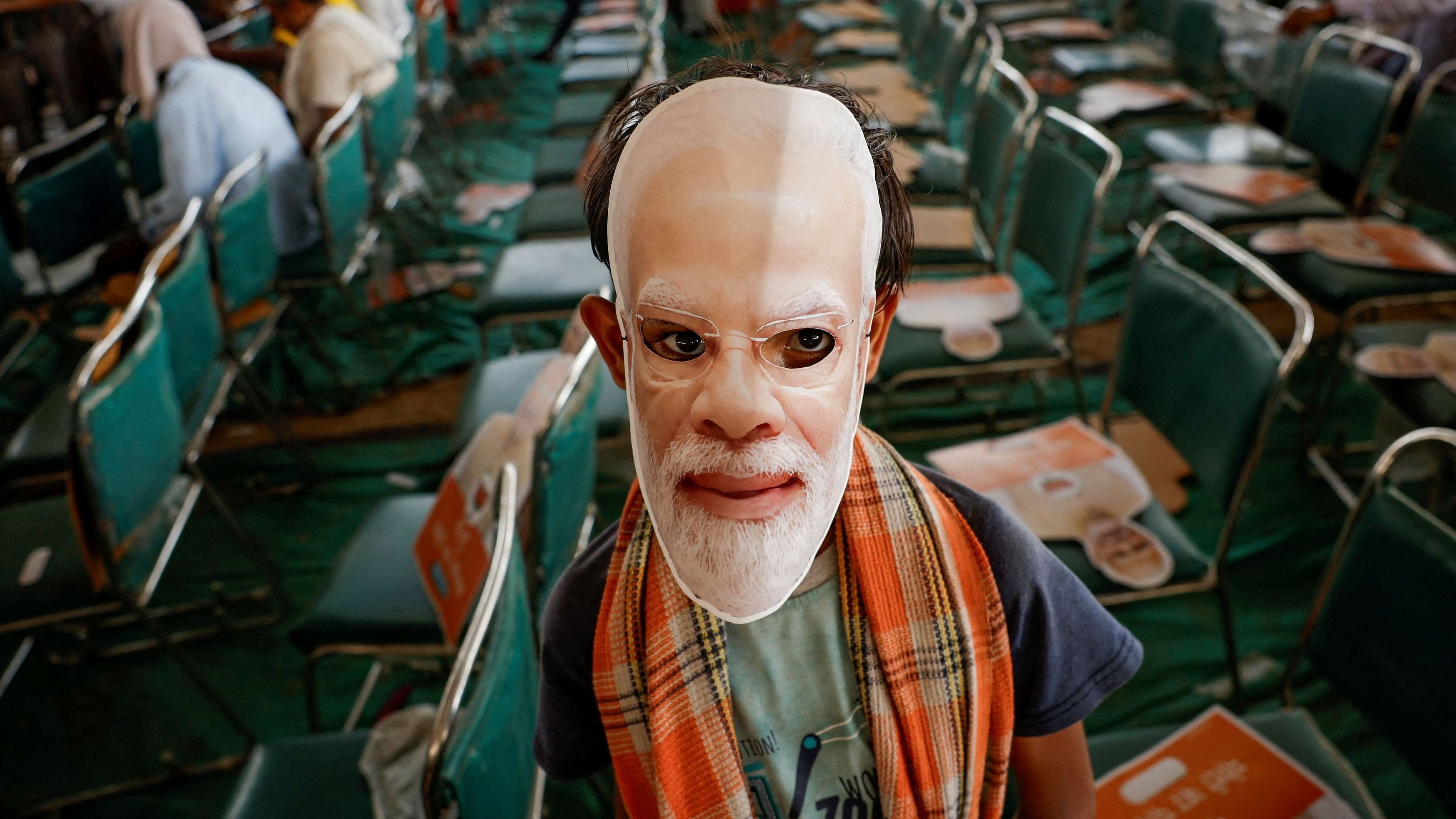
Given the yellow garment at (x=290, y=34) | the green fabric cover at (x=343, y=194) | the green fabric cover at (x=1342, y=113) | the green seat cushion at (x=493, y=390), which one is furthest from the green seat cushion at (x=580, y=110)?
the green fabric cover at (x=1342, y=113)

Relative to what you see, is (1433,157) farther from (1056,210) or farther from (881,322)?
(881,322)

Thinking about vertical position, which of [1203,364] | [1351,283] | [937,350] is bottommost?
[937,350]

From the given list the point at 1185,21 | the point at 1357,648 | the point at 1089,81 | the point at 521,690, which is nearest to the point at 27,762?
the point at 521,690

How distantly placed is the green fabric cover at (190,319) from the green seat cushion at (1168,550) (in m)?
1.64

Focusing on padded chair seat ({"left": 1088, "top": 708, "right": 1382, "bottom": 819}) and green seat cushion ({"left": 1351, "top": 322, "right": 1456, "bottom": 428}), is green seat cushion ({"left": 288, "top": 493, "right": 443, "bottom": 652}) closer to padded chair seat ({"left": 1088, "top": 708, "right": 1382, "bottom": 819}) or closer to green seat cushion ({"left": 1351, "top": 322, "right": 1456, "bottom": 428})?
padded chair seat ({"left": 1088, "top": 708, "right": 1382, "bottom": 819})

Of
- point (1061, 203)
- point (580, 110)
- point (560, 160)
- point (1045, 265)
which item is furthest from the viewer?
point (580, 110)

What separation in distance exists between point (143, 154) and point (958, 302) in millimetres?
2696

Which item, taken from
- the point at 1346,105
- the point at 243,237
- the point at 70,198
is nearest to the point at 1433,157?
the point at 1346,105

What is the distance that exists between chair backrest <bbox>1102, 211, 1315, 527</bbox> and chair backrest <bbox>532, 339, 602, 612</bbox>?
3.20 ft

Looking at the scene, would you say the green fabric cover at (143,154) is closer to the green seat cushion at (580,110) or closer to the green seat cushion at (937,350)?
the green seat cushion at (580,110)

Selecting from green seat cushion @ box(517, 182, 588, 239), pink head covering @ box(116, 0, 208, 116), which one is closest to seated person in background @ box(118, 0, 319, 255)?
pink head covering @ box(116, 0, 208, 116)

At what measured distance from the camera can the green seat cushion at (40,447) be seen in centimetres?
190

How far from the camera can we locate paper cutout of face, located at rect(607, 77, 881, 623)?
1.88 ft

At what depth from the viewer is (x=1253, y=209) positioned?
98.6 inches
